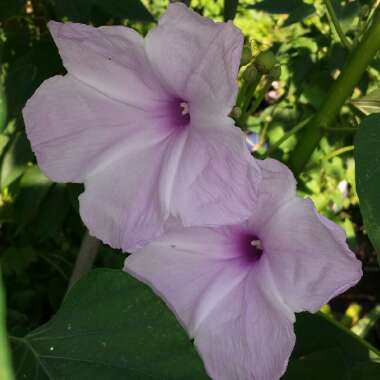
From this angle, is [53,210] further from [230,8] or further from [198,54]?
[198,54]

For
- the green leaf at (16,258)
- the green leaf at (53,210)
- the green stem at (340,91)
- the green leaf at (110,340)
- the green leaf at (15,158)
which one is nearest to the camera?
the green leaf at (110,340)

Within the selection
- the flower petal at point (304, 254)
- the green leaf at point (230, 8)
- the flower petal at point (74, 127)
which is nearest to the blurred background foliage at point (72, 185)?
the green leaf at point (230, 8)

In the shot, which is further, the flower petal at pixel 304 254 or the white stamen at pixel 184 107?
the white stamen at pixel 184 107

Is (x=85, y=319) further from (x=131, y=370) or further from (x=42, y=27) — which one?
(x=42, y=27)

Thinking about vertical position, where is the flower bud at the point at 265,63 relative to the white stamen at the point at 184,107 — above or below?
above

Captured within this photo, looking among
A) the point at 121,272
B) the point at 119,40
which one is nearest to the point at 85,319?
the point at 121,272

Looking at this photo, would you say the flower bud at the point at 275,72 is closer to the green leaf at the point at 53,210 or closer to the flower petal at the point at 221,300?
the flower petal at the point at 221,300

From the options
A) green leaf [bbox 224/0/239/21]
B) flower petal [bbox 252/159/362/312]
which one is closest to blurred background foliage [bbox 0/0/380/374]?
green leaf [bbox 224/0/239/21]

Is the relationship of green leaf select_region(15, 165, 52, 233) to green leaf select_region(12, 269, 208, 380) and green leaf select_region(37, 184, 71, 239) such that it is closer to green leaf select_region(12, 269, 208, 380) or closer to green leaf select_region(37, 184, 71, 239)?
green leaf select_region(37, 184, 71, 239)
